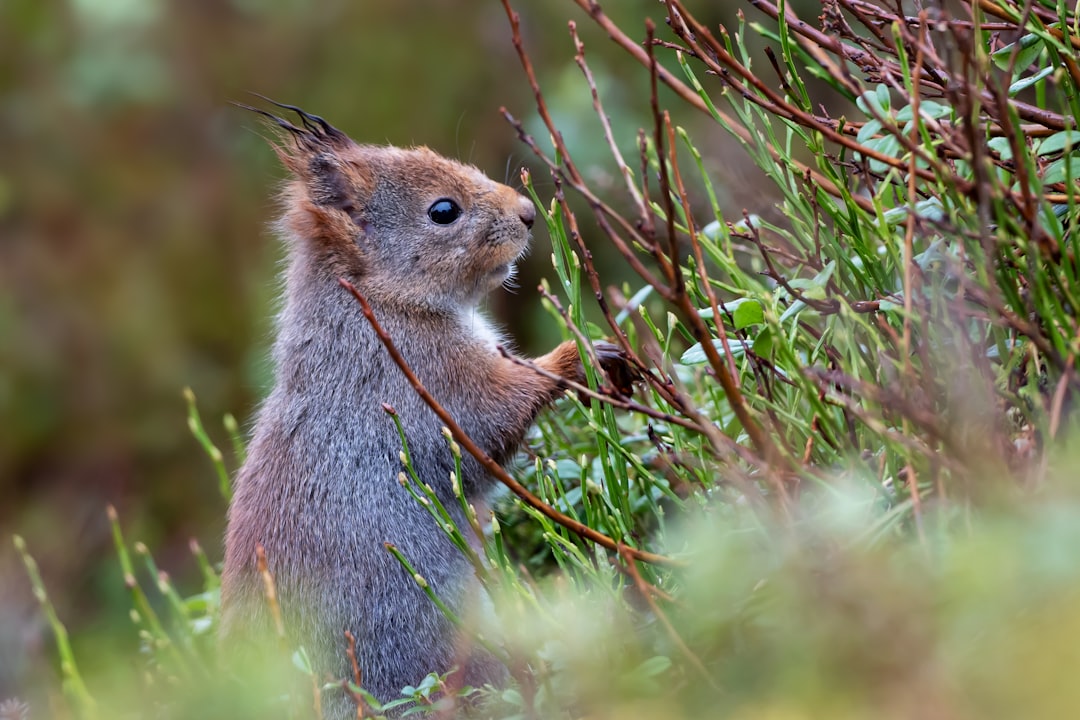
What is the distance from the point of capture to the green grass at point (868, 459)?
1.13 m

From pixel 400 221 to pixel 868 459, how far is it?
188cm

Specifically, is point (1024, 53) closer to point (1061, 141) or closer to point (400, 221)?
point (1061, 141)

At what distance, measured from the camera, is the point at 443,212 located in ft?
11.8

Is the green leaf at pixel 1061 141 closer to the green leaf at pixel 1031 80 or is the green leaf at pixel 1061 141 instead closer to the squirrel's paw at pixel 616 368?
the green leaf at pixel 1031 80

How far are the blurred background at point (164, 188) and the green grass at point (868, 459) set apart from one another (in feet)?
13.8

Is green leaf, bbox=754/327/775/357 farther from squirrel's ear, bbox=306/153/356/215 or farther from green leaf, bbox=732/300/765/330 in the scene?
squirrel's ear, bbox=306/153/356/215

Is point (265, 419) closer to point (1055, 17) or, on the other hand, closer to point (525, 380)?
point (525, 380)

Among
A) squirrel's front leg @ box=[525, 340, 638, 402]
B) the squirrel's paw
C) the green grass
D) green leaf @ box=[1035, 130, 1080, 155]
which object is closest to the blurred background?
squirrel's front leg @ box=[525, 340, 638, 402]

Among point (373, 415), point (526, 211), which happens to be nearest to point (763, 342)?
point (373, 415)

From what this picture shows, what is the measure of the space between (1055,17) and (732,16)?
5105 mm

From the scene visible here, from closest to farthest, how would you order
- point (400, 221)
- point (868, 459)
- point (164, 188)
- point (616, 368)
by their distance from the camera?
point (868, 459), point (616, 368), point (400, 221), point (164, 188)

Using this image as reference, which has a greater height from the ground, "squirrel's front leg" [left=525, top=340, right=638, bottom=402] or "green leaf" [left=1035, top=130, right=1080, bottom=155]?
"green leaf" [left=1035, top=130, right=1080, bottom=155]

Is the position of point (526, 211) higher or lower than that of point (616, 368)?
higher

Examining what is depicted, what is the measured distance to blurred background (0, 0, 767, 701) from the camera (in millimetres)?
6797
